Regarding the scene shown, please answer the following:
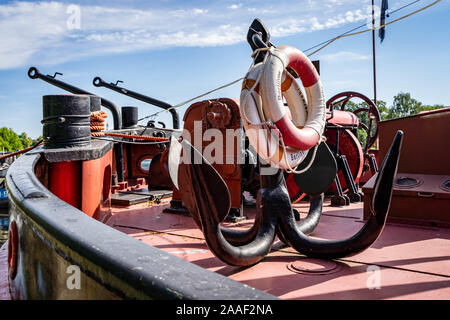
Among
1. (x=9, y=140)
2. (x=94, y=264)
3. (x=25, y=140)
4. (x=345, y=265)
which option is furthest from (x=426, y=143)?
(x=25, y=140)

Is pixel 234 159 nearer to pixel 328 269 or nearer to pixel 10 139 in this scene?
pixel 328 269

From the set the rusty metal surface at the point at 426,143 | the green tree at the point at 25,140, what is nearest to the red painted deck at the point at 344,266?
the rusty metal surface at the point at 426,143

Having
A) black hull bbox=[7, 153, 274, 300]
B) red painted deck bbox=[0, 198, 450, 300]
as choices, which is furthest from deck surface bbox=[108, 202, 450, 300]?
black hull bbox=[7, 153, 274, 300]

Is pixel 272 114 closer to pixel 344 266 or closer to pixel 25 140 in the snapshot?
pixel 344 266

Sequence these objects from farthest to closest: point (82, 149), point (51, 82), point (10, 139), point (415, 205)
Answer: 1. point (10, 139)
2. point (51, 82)
3. point (415, 205)
4. point (82, 149)

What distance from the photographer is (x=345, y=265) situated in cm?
264

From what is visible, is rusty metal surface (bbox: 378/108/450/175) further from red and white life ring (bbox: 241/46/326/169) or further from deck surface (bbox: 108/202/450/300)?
red and white life ring (bbox: 241/46/326/169)

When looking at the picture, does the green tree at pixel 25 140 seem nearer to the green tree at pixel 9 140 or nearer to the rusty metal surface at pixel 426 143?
the green tree at pixel 9 140

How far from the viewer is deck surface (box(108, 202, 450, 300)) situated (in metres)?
2.18

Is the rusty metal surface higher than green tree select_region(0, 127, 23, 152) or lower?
lower
